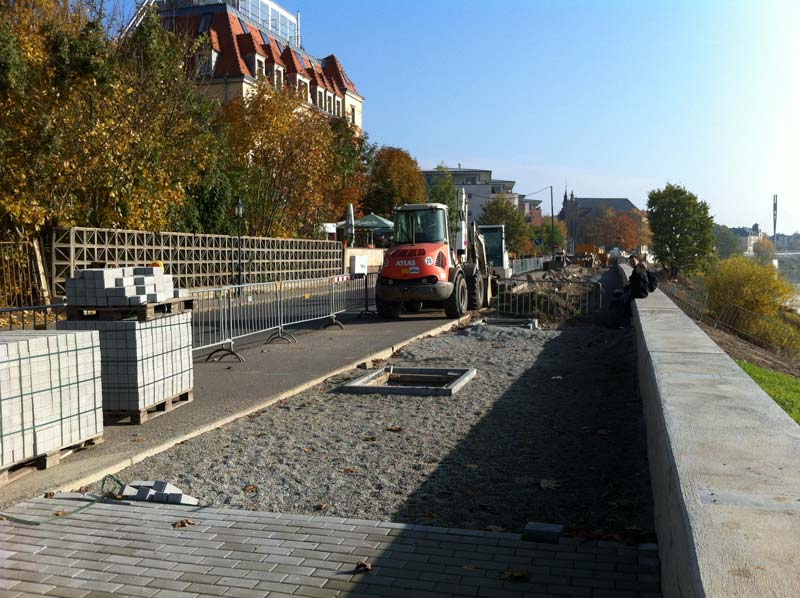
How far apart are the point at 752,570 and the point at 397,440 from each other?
17.2 feet

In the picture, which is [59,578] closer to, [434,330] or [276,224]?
[434,330]

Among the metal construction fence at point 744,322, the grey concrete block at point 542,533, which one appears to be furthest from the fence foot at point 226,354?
the metal construction fence at point 744,322

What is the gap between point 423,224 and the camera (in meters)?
20.7

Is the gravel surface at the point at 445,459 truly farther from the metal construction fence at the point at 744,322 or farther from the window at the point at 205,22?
the window at the point at 205,22

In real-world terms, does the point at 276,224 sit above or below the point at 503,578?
above

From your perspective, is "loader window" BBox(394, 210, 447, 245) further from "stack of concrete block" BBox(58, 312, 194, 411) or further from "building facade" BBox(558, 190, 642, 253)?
"building facade" BBox(558, 190, 642, 253)

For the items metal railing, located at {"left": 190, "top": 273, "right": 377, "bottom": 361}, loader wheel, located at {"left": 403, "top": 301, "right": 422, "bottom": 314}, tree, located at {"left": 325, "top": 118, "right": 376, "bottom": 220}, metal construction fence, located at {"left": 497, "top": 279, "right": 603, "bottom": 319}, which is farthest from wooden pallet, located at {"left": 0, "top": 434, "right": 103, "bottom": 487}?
tree, located at {"left": 325, "top": 118, "right": 376, "bottom": 220}

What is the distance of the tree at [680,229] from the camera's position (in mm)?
60625

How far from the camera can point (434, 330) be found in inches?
722

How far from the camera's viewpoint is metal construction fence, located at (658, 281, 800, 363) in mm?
27675

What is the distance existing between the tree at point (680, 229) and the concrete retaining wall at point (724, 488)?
57693 millimetres

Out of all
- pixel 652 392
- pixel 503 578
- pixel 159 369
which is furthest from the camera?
pixel 159 369

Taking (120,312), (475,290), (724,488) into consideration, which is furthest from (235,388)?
(475,290)

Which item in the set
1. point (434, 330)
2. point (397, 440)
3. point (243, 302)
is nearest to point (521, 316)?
point (434, 330)
